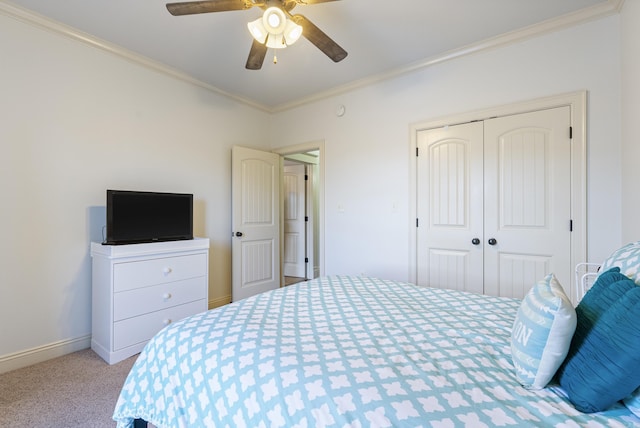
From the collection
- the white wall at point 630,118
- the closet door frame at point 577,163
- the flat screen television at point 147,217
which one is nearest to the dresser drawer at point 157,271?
the flat screen television at point 147,217

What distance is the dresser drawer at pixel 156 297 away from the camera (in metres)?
2.26

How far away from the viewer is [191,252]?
2.70 meters

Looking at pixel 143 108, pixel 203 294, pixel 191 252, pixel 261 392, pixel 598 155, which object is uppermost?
pixel 143 108

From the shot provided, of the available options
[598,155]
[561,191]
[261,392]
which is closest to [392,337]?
[261,392]

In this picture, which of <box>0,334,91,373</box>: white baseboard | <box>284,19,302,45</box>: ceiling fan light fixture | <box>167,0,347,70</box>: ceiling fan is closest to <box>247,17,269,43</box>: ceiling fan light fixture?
<box>167,0,347,70</box>: ceiling fan

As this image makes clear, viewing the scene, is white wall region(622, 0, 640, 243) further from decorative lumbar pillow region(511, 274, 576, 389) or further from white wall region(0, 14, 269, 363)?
white wall region(0, 14, 269, 363)

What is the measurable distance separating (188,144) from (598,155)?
3643 millimetres

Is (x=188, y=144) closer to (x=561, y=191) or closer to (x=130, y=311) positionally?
(x=130, y=311)

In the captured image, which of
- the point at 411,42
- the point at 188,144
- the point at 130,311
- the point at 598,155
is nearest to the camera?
the point at 598,155

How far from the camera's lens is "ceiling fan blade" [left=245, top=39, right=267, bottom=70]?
202 centimetres

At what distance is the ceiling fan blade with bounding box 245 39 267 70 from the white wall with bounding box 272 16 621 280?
1.47 m

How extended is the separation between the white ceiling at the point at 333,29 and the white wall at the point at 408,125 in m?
0.15

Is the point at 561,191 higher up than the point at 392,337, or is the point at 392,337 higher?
the point at 561,191

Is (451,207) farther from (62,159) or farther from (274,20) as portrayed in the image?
(62,159)
